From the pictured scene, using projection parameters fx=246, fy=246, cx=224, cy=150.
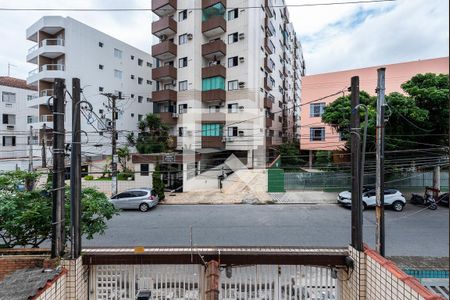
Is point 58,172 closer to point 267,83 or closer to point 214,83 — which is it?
point 214,83

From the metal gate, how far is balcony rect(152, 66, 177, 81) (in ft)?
75.0

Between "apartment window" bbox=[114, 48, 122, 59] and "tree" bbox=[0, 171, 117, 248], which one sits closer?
"tree" bbox=[0, 171, 117, 248]

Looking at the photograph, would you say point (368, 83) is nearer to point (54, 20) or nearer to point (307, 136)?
point (307, 136)

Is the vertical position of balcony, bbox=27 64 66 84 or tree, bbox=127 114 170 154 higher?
balcony, bbox=27 64 66 84

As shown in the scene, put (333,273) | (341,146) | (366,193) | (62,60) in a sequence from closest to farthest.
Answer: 1. (333,273)
2. (366,193)
3. (341,146)
4. (62,60)

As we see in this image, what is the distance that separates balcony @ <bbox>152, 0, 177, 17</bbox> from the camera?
81.0 ft

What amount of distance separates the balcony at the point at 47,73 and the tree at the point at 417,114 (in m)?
25.0

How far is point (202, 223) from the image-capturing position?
1337cm

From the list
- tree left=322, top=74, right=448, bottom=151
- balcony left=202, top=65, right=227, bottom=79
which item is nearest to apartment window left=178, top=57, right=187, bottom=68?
balcony left=202, top=65, right=227, bottom=79

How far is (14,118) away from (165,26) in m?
21.7

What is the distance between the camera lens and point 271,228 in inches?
487

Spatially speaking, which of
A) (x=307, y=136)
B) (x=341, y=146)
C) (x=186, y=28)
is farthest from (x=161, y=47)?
(x=341, y=146)

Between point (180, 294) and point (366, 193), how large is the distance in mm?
14522

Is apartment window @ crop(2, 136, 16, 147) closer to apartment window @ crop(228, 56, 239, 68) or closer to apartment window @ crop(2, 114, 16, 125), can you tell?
apartment window @ crop(2, 114, 16, 125)
